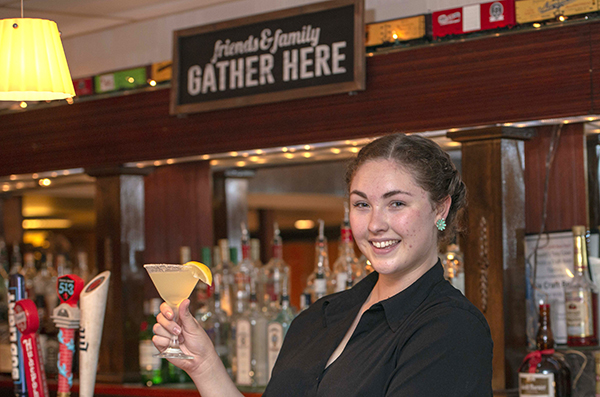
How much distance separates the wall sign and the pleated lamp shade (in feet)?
2.29

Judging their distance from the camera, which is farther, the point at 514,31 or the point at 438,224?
the point at 514,31

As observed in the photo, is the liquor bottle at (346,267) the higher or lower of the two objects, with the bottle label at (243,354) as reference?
higher

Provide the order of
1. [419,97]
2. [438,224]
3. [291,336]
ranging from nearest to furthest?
[438,224] → [291,336] → [419,97]

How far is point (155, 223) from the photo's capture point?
122 inches

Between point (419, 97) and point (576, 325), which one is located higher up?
point (419, 97)

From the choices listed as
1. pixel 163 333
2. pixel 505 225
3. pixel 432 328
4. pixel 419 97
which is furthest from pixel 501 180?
pixel 163 333

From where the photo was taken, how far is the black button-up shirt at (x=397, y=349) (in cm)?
134

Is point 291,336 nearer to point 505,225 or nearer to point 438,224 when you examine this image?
point 438,224

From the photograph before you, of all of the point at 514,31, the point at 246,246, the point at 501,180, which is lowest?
the point at 246,246

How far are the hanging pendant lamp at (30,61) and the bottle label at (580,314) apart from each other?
1.36 metres

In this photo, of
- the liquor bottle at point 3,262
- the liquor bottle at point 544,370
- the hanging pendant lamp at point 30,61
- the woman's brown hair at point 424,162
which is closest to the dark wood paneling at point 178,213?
the liquor bottle at point 3,262

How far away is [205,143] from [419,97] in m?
0.74

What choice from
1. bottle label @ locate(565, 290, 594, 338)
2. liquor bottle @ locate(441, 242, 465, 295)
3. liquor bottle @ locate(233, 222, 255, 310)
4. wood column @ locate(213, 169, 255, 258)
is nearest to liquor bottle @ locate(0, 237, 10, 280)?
wood column @ locate(213, 169, 255, 258)

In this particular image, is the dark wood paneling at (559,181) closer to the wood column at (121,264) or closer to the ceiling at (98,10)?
the ceiling at (98,10)
